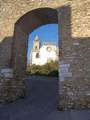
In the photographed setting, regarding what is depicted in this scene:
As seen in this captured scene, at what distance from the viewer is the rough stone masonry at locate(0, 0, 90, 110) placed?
6.78m

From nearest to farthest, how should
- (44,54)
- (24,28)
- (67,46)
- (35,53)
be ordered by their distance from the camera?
1. (67,46)
2. (24,28)
3. (44,54)
4. (35,53)

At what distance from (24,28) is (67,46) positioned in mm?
2704

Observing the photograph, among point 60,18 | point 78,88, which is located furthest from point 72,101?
point 60,18

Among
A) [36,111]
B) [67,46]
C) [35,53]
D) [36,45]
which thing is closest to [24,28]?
[67,46]

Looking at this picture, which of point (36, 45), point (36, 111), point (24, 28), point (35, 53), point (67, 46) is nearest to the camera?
point (36, 111)

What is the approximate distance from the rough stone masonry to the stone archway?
77 millimetres

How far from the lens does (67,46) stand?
7250mm

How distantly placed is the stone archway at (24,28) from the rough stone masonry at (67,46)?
3.0 inches

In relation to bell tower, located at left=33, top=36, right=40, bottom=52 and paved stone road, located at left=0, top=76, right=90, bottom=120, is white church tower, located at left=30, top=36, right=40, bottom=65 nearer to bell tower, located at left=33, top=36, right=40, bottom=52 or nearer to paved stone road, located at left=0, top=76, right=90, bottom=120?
bell tower, located at left=33, top=36, right=40, bottom=52

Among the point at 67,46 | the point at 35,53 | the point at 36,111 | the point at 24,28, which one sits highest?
the point at 35,53

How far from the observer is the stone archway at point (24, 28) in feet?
28.0

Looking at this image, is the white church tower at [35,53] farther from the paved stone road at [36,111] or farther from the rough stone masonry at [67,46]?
the paved stone road at [36,111]

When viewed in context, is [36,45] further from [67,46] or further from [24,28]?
[67,46]

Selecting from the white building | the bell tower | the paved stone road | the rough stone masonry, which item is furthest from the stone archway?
the bell tower
